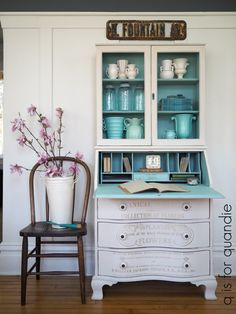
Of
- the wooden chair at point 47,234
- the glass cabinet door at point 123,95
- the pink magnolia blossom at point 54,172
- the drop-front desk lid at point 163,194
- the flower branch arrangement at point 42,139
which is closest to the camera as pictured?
the drop-front desk lid at point 163,194

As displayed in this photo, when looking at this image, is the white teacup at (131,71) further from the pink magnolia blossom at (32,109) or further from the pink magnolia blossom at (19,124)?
the pink magnolia blossom at (19,124)

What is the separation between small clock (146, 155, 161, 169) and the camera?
2.44 m

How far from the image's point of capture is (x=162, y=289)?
2.29 m

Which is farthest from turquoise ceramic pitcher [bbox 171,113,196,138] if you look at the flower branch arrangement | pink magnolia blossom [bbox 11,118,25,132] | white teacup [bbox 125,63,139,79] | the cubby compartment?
pink magnolia blossom [bbox 11,118,25,132]

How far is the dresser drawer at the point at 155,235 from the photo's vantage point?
6.78 ft

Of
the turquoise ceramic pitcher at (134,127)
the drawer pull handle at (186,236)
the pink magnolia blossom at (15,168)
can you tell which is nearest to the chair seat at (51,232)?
the pink magnolia blossom at (15,168)

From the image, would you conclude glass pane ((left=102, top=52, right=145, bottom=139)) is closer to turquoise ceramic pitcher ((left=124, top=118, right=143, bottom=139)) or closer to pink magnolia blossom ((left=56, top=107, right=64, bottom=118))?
turquoise ceramic pitcher ((left=124, top=118, right=143, bottom=139))

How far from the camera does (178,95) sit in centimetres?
248

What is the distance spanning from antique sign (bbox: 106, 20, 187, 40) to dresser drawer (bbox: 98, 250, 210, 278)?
1.68 metres

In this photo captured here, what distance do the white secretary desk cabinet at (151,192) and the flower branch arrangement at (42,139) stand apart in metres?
0.38

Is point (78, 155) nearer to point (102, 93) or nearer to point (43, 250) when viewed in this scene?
point (102, 93)

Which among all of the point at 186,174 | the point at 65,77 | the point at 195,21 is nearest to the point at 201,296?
the point at 186,174

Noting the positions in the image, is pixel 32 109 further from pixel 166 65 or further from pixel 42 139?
pixel 166 65

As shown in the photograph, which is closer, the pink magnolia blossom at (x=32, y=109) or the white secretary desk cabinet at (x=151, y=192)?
the white secretary desk cabinet at (x=151, y=192)
